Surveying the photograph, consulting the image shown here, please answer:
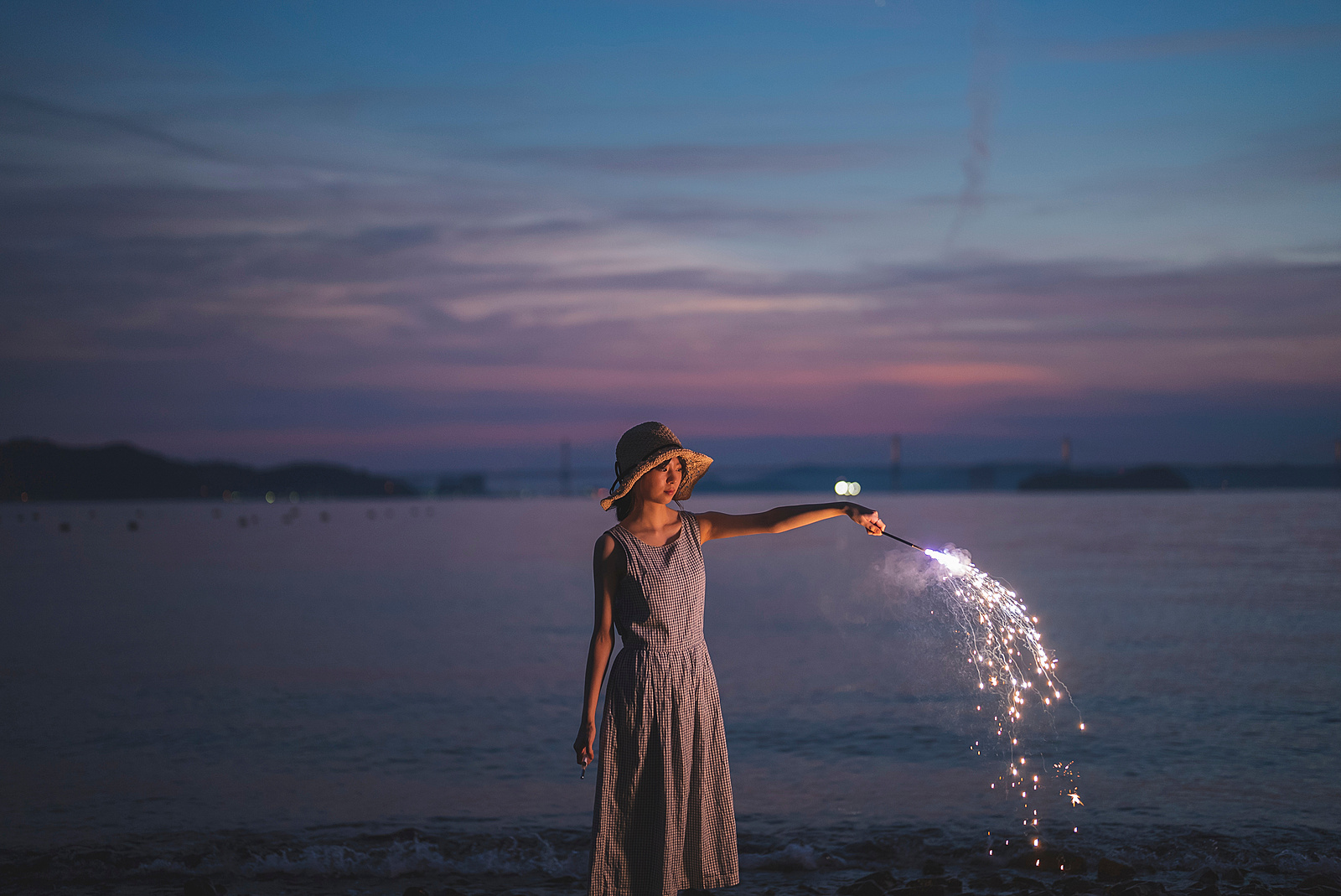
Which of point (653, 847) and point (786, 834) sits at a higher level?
point (653, 847)

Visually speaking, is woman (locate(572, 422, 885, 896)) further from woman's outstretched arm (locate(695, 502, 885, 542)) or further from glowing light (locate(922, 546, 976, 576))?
glowing light (locate(922, 546, 976, 576))

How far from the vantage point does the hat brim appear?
5.26 metres

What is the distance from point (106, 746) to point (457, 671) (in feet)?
24.1

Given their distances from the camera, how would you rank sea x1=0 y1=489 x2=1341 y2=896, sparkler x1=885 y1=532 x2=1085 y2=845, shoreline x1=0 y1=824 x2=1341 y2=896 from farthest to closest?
1. sea x1=0 y1=489 x2=1341 y2=896
2. shoreline x1=0 y1=824 x2=1341 y2=896
3. sparkler x1=885 y1=532 x2=1085 y2=845

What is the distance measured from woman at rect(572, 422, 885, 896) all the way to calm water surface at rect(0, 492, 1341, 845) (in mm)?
3150

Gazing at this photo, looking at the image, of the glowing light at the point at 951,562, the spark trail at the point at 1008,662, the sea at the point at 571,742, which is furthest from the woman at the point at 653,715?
the sea at the point at 571,742

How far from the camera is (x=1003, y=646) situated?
1051 cm

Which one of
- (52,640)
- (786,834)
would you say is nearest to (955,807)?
(786,834)

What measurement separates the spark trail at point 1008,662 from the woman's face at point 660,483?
1676 mm

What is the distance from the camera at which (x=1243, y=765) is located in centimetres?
1256

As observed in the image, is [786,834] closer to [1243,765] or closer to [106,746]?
[1243,765]

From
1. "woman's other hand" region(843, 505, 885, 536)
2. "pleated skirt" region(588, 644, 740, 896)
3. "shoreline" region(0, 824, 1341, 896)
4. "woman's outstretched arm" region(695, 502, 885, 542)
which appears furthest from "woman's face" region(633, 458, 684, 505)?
"shoreline" region(0, 824, 1341, 896)

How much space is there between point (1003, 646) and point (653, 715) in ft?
20.6

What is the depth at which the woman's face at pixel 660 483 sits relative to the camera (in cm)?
530
